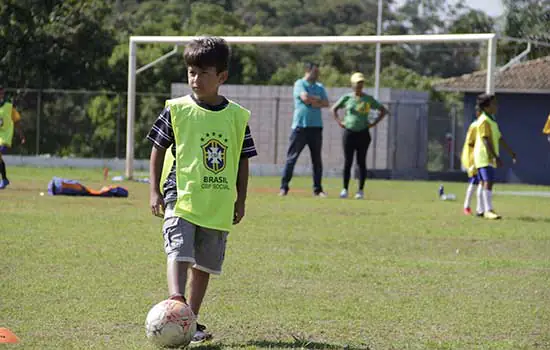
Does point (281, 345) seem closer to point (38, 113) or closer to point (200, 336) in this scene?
point (200, 336)

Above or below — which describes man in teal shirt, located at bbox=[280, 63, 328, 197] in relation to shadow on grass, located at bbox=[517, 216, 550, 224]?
above

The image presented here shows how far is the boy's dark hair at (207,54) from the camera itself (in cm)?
668

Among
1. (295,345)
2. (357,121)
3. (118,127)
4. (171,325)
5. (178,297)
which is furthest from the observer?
(118,127)

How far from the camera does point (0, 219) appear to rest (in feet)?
45.0

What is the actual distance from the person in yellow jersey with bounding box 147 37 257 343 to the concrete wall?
97.8 feet

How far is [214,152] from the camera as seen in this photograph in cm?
683

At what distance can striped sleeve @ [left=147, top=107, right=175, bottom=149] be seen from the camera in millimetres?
6840

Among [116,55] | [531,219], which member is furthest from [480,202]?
[116,55]

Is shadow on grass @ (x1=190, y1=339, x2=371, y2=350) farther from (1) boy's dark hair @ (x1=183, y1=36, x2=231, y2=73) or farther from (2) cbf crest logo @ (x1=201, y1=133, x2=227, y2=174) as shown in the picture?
(1) boy's dark hair @ (x1=183, y1=36, x2=231, y2=73)

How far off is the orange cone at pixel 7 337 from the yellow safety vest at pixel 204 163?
3.70 feet

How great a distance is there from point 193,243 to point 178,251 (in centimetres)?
13

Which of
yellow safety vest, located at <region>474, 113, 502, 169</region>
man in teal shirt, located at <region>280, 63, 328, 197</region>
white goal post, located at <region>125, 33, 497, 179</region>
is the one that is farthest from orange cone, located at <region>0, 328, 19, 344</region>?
man in teal shirt, located at <region>280, 63, 328, 197</region>

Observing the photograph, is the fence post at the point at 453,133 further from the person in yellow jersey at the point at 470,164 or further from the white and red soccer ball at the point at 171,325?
the white and red soccer ball at the point at 171,325

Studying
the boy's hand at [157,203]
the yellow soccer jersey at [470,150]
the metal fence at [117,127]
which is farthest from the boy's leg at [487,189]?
the metal fence at [117,127]
